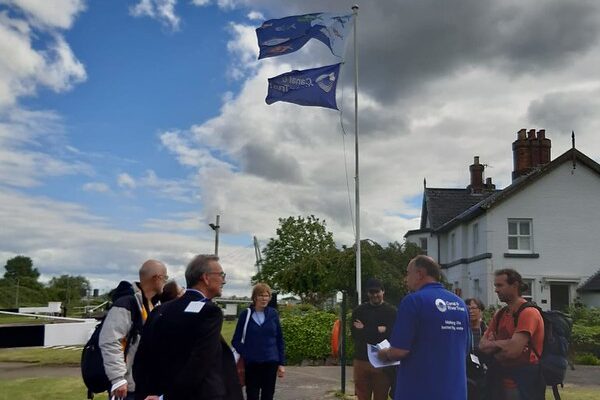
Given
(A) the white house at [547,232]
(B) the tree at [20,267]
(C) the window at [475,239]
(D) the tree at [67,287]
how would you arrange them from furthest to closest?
(B) the tree at [20,267], (D) the tree at [67,287], (C) the window at [475,239], (A) the white house at [547,232]

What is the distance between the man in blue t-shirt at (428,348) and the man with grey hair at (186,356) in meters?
1.32

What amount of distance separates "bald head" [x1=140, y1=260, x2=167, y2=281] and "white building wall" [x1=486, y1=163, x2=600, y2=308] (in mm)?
26223

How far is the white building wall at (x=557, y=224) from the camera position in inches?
1164

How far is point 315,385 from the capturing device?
13.0m

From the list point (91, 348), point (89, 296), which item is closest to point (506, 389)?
point (91, 348)

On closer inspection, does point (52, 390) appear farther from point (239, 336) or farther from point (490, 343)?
point (490, 343)

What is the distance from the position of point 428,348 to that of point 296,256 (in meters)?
46.9

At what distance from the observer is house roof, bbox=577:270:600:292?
27677mm

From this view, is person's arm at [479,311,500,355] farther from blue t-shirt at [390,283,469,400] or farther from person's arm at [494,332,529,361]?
blue t-shirt at [390,283,469,400]

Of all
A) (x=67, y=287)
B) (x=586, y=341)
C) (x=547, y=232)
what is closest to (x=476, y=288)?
(x=547, y=232)

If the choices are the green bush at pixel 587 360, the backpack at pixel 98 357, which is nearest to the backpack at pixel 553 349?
the backpack at pixel 98 357

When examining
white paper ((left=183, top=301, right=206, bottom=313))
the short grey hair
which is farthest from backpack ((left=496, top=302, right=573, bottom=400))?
white paper ((left=183, top=301, right=206, bottom=313))

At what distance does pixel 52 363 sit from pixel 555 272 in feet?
70.4

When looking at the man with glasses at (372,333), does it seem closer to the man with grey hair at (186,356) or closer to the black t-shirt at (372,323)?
the black t-shirt at (372,323)
